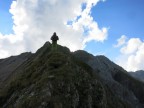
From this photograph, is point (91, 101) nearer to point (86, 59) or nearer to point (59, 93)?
point (59, 93)

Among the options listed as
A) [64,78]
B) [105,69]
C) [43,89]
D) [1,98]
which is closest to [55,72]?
[64,78]

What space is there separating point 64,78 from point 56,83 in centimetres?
341

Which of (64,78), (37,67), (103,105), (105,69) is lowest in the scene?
(103,105)

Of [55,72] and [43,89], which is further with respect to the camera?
[55,72]

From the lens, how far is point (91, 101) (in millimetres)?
76625

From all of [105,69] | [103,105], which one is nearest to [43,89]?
[103,105]

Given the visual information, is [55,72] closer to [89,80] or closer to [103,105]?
[89,80]

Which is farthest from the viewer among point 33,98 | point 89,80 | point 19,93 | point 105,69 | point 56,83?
point 105,69

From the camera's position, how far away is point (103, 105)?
82188 mm

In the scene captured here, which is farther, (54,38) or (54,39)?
(54,39)

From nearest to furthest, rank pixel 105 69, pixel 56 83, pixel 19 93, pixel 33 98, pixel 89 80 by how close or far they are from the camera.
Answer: pixel 33 98 < pixel 56 83 < pixel 19 93 < pixel 89 80 < pixel 105 69

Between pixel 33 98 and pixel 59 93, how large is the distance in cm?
630

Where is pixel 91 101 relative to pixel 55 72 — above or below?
below

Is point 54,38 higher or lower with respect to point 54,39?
higher
